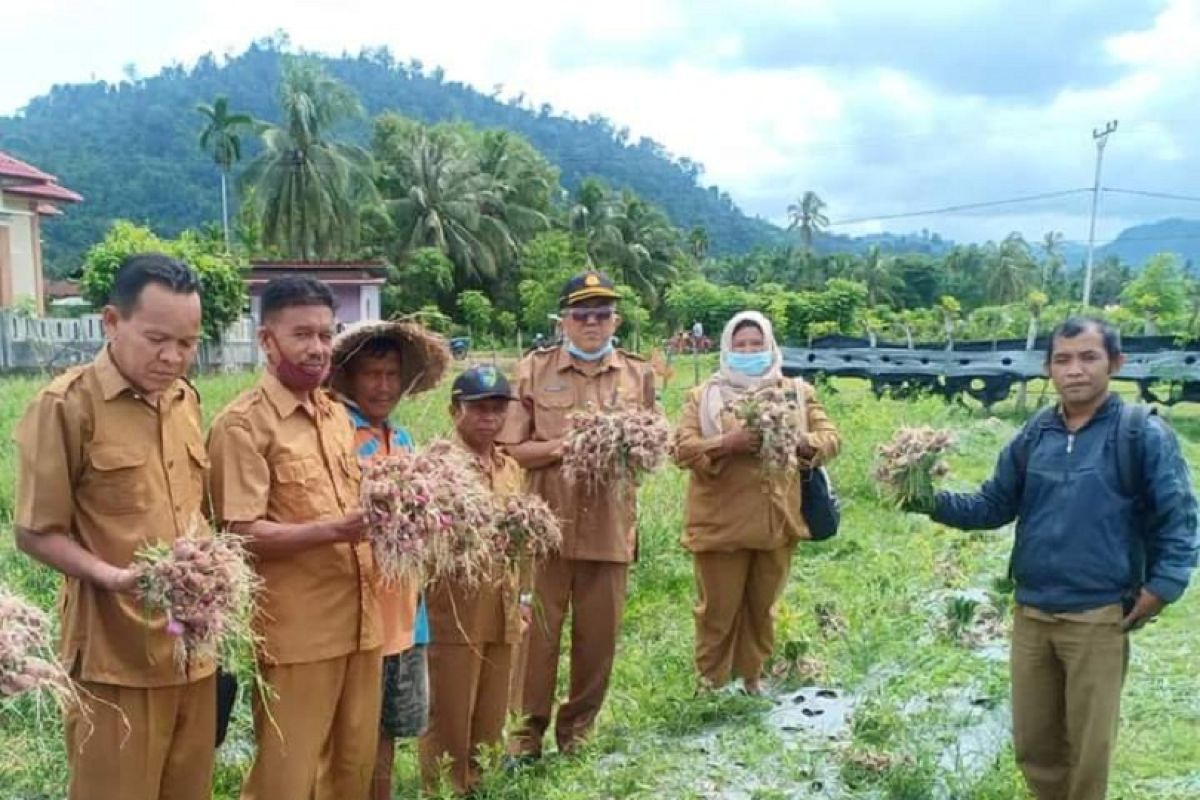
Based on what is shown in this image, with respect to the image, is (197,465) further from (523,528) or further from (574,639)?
(574,639)

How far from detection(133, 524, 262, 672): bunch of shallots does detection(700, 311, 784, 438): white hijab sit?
2265mm

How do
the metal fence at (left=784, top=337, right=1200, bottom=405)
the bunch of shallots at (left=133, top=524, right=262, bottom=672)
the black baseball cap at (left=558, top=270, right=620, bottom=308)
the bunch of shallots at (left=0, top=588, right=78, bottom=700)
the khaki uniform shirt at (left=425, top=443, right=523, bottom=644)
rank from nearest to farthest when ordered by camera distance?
the bunch of shallots at (left=0, top=588, right=78, bottom=700)
the bunch of shallots at (left=133, top=524, right=262, bottom=672)
the khaki uniform shirt at (left=425, top=443, right=523, bottom=644)
the black baseball cap at (left=558, top=270, right=620, bottom=308)
the metal fence at (left=784, top=337, right=1200, bottom=405)

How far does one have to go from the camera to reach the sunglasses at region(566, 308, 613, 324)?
3.71 metres

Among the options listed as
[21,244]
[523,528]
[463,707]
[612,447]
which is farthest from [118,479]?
[21,244]

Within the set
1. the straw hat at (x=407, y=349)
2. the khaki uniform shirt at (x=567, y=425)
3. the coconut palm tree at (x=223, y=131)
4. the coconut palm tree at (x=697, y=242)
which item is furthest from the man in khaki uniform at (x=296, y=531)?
the coconut palm tree at (x=697, y=242)

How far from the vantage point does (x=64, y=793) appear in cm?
332

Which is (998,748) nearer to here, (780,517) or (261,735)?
(780,517)

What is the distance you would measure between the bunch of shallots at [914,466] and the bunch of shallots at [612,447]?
82 cm

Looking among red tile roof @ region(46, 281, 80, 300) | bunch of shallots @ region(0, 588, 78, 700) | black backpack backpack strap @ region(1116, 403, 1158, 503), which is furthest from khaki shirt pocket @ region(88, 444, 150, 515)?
red tile roof @ region(46, 281, 80, 300)

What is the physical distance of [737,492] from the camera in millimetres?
4035

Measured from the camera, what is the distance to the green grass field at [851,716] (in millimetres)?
3361

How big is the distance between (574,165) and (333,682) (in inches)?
5271

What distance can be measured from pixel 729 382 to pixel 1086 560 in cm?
156

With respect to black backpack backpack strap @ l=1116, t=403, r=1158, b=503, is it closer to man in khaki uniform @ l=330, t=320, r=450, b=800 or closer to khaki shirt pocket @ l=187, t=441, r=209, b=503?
man in khaki uniform @ l=330, t=320, r=450, b=800
